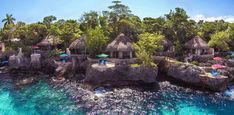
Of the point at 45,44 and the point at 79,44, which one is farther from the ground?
the point at 45,44

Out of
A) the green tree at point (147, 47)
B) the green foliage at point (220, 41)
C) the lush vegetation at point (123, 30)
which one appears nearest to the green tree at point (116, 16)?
the lush vegetation at point (123, 30)

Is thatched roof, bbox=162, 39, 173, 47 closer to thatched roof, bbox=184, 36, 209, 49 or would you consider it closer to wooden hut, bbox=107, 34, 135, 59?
thatched roof, bbox=184, 36, 209, 49

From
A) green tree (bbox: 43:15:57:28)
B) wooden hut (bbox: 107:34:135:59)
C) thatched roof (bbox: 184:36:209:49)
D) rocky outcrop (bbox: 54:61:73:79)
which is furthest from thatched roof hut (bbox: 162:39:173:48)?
green tree (bbox: 43:15:57:28)

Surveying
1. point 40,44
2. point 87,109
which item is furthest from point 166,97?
point 40,44

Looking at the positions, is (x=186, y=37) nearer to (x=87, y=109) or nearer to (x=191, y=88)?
(x=191, y=88)

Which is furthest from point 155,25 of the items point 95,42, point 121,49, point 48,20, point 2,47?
point 2,47

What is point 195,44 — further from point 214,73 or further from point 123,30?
point 123,30

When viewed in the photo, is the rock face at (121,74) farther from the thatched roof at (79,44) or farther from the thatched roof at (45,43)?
the thatched roof at (45,43)
